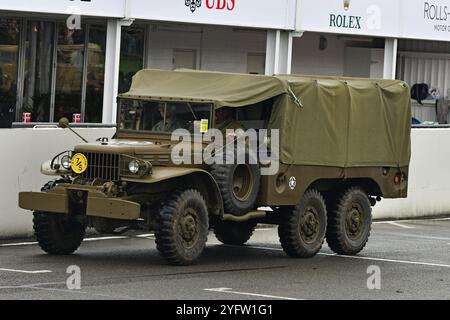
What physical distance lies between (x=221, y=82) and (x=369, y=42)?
19.3 meters

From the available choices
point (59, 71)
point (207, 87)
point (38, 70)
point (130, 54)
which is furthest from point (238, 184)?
point (130, 54)

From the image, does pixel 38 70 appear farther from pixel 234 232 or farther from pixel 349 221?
pixel 349 221

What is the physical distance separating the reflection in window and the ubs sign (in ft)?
11.2

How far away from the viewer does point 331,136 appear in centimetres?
1730

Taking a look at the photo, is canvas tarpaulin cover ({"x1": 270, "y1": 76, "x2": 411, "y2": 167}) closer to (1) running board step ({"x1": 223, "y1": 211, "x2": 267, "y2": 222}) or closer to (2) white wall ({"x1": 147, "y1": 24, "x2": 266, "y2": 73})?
(1) running board step ({"x1": 223, "y1": 211, "x2": 267, "y2": 222})

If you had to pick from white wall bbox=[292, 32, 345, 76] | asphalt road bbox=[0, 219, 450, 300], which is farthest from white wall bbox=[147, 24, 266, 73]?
asphalt road bbox=[0, 219, 450, 300]

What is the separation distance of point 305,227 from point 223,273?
2.32m

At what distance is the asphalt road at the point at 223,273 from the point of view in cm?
1298

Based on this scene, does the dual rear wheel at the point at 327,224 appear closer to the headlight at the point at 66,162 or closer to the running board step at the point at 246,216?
the running board step at the point at 246,216

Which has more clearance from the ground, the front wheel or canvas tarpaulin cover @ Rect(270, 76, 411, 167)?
canvas tarpaulin cover @ Rect(270, 76, 411, 167)

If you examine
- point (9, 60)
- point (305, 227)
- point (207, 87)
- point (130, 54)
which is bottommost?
point (305, 227)

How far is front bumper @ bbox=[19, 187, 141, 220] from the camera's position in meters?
14.6

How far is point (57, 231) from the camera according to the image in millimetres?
15734
